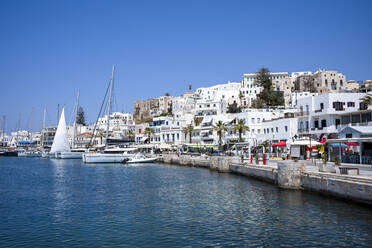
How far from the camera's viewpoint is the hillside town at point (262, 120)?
139ft

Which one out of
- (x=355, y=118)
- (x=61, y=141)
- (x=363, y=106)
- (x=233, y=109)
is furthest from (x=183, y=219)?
(x=233, y=109)

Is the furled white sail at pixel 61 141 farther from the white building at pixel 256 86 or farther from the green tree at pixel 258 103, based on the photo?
the white building at pixel 256 86

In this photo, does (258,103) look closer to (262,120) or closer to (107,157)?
(262,120)

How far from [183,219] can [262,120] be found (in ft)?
163

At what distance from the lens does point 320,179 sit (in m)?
22.7

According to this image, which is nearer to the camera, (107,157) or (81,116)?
(107,157)

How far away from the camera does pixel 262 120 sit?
6531 centimetres

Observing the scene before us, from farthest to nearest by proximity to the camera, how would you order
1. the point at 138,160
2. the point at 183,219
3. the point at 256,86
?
1. the point at 256,86
2. the point at 138,160
3. the point at 183,219

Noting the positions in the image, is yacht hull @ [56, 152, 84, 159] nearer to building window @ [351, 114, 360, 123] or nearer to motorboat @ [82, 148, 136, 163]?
motorboat @ [82, 148, 136, 163]

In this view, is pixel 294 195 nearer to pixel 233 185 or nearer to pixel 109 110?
pixel 233 185

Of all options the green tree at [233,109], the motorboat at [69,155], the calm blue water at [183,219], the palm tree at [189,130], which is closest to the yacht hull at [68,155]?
the motorboat at [69,155]

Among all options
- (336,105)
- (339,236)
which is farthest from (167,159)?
(339,236)

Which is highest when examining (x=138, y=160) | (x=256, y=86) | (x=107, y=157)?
(x=256, y=86)

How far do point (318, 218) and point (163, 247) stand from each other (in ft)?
28.0
